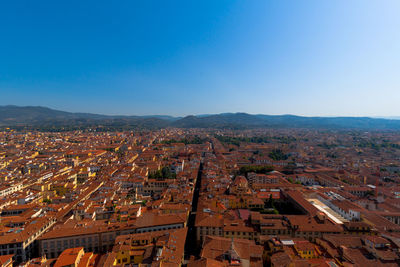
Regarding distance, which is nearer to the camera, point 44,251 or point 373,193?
point 44,251

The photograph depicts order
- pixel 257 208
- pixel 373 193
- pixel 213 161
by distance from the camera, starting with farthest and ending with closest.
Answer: pixel 213 161 → pixel 373 193 → pixel 257 208

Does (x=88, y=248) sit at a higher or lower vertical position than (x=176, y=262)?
lower

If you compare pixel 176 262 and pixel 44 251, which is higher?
pixel 176 262

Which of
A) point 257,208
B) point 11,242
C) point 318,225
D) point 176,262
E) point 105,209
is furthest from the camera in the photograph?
point 257,208

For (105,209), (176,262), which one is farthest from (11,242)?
(176,262)

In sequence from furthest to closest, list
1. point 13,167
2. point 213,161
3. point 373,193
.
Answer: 1. point 213,161
2. point 13,167
3. point 373,193

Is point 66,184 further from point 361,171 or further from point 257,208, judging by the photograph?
Result: point 361,171

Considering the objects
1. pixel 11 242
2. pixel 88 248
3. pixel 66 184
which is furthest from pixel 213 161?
pixel 11 242

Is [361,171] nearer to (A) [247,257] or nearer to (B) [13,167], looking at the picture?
(A) [247,257]

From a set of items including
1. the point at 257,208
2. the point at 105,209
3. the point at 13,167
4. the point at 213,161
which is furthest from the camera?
the point at 213,161
